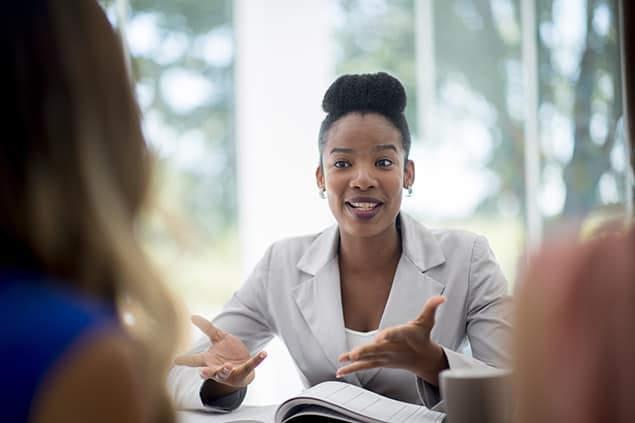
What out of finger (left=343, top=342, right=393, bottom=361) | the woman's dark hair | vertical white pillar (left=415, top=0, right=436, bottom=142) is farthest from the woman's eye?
vertical white pillar (left=415, top=0, right=436, bottom=142)

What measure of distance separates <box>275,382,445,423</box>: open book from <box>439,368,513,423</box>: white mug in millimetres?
177

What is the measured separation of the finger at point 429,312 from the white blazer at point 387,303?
0.46 meters

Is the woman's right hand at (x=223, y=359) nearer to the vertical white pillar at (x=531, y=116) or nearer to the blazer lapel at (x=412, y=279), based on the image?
the blazer lapel at (x=412, y=279)

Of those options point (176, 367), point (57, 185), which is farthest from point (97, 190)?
point (176, 367)

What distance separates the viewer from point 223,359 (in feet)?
6.48

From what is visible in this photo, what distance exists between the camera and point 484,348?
1962 mm

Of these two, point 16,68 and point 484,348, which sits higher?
point 16,68

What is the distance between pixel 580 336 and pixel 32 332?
0.54 metres

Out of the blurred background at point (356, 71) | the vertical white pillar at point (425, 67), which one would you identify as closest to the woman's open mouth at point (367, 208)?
the blurred background at point (356, 71)

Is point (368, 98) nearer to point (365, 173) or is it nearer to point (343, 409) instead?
point (365, 173)

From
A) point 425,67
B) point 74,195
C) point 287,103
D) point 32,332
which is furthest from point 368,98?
point 425,67

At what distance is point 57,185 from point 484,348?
1447 mm

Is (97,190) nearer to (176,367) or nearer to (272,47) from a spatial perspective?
(176,367)

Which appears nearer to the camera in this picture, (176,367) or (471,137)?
(176,367)
